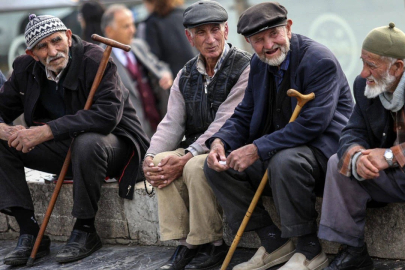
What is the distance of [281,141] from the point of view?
4.21 metres

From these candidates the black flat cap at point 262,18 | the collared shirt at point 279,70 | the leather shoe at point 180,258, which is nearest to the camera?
the black flat cap at point 262,18

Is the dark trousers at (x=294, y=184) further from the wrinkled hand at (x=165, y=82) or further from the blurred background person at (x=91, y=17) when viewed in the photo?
the blurred background person at (x=91, y=17)

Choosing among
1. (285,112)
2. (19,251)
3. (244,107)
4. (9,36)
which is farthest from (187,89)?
(9,36)

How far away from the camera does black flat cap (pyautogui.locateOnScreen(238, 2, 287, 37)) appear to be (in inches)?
169

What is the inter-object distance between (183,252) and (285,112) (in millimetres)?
1101

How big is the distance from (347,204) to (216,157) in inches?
33.4

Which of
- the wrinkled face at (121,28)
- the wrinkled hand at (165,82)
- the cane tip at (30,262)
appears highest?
the wrinkled face at (121,28)

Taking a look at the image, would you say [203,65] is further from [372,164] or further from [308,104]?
[372,164]

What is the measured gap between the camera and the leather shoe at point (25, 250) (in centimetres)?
514

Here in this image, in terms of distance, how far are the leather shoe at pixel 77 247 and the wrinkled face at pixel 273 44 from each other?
1854 mm

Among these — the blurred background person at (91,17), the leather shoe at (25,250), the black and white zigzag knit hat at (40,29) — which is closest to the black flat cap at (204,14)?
the black and white zigzag knit hat at (40,29)

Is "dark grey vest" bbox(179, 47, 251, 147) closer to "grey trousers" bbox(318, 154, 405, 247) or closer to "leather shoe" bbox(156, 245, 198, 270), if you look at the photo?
"leather shoe" bbox(156, 245, 198, 270)

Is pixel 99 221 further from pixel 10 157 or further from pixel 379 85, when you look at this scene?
pixel 379 85

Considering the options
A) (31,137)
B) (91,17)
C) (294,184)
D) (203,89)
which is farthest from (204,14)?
(91,17)
